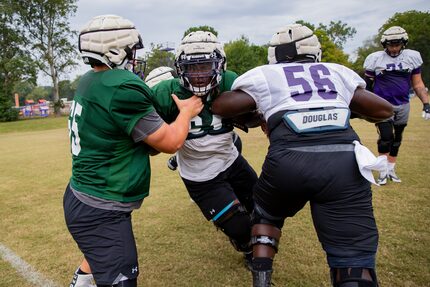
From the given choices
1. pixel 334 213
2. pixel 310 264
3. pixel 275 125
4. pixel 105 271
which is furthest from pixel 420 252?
pixel 105 271

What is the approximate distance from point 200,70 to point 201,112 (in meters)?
0.37

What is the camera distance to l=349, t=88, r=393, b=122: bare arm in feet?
8.19

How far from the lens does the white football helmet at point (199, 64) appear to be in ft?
9.06

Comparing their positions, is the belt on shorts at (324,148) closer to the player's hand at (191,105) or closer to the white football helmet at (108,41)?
the player's hand at (191,105)

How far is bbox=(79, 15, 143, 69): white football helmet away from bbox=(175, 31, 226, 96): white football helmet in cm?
48

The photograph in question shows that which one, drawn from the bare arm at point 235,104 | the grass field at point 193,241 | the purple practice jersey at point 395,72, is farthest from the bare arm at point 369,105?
the purple practice jersey at point 395,72

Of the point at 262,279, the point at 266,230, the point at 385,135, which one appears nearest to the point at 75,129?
the point at 266,230

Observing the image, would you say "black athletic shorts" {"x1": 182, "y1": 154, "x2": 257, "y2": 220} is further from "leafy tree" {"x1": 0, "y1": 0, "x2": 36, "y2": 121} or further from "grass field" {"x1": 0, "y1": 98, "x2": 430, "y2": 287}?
"leafy tree" {"x1": 0, "y1": 0, "x2": 36, "y2": 121}

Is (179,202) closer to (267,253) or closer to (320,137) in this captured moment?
(267,253)

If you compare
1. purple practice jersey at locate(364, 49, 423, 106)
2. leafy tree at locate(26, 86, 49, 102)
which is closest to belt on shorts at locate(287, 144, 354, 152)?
purple practice jersey at locate(364, 49, 423, 106)

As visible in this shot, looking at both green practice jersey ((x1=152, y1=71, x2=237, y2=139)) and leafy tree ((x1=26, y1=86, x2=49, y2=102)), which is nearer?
green practice jersey ((x1=152, y1=71, x2=237, y2=139))

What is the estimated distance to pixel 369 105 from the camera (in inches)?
99.1

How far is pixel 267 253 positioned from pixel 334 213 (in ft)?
1.81

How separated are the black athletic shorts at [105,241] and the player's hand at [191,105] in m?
0.84
